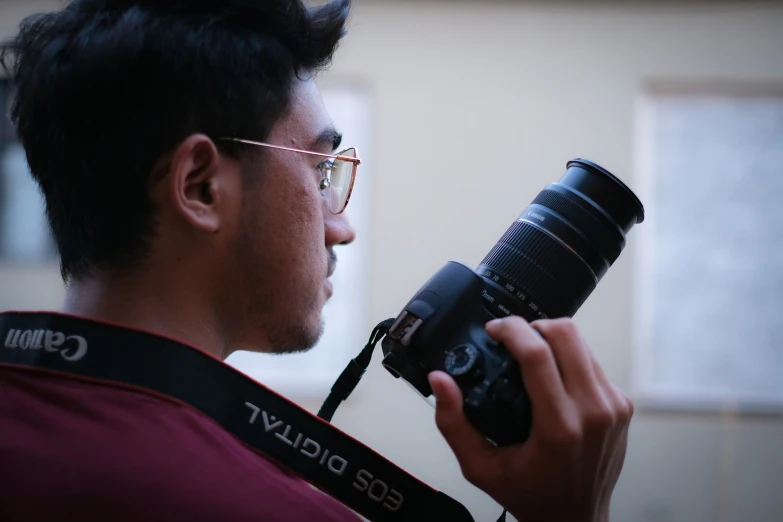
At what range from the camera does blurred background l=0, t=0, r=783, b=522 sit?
4434 millimetres

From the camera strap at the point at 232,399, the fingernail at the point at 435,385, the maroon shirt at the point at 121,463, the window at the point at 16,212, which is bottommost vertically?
the maroon shirt at the point at 121,463

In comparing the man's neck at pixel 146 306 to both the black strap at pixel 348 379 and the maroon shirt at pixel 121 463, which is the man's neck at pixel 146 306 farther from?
the black strap at pixel 348 379

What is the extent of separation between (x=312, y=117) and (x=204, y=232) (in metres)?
0.26

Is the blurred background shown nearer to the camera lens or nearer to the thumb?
the camera lens

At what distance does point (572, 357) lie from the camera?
92cm

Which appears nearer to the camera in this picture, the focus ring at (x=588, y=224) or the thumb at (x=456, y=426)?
the thumb at (x=456, y=426)

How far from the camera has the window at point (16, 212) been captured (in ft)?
15.0

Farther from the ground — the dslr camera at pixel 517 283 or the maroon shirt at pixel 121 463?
the dslr camera at pixel 517 283

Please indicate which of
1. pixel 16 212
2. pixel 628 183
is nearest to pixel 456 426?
pixel 628 183

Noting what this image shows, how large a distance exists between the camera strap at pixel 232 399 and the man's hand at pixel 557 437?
16cm

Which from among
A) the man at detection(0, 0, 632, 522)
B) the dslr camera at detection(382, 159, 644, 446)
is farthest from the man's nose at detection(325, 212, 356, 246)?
the dslr camera at detection(382, 159, 644, 446)

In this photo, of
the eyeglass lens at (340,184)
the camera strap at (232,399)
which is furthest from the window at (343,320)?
the camera strap at (232,399)

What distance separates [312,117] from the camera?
120 cm

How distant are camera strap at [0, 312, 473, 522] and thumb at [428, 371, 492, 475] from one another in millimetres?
127
